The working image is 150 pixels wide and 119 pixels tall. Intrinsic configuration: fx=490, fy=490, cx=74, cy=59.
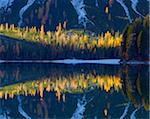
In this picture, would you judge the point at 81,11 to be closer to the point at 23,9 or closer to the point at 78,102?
the point at 23,9

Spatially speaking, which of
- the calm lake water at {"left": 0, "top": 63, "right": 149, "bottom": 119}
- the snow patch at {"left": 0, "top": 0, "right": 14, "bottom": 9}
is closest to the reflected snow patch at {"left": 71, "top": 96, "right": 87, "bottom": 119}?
the calm lake water at {"left": 0, "top": 63, "right": 149, "bottom": 119}

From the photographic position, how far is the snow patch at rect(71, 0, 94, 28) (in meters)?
165

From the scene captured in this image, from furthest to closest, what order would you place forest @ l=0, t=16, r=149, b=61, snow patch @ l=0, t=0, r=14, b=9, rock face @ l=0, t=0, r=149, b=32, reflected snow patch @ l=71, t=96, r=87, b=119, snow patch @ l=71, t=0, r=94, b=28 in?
1. snow patch @ l=0, t=0, r=14, b=9
2. rock face @ l=0, t=0, r=149, b=32
3. snow patch @ l=71, t=0, r=94, b=28
4. forest @ l=0, t=16, r=149, b=61
5. reflected snow patch @ l=71, t=96, r=87, b=119

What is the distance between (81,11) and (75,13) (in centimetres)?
285

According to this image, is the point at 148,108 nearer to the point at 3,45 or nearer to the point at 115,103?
the point at 115,103

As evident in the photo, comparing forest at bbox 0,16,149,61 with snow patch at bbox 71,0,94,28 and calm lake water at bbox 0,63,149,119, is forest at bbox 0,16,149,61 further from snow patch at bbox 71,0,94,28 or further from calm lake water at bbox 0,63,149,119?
calm lake water at bbox 0,63,149,119

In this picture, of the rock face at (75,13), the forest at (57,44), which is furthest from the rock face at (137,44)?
the rock face at (75,13)

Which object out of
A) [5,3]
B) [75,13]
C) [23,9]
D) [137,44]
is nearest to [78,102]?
[137,44]

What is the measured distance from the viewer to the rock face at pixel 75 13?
166 m

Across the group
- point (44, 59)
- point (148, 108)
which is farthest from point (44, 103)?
point (44, 59)

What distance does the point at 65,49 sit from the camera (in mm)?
138500

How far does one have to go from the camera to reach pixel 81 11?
556ft

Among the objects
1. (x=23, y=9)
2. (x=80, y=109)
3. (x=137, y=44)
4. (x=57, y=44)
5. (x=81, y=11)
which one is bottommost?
(x=80, y=109)

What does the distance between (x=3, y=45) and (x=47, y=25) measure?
29.1m
